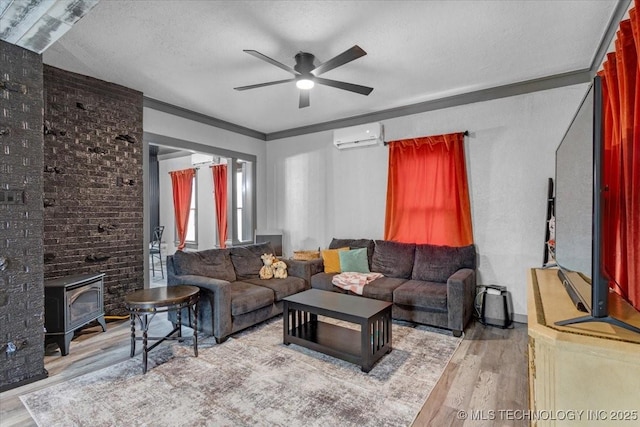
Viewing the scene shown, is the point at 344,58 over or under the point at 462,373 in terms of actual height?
over

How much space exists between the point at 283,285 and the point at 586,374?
9.58 feet

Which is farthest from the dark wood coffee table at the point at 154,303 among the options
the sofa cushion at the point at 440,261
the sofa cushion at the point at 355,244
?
the sofa cushion at the point at 440,261

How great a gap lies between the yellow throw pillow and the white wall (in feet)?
1.96

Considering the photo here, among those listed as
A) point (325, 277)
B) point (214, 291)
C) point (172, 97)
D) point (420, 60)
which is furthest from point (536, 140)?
point (172, 97)

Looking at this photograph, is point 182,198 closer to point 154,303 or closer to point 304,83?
point 154,303

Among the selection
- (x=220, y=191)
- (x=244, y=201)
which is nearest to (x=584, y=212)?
(x=244, y=201)

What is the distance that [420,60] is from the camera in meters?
3.04

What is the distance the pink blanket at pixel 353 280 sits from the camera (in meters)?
3.72

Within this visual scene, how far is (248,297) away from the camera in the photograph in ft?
10.7

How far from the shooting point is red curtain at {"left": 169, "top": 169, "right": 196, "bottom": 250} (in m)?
7.05

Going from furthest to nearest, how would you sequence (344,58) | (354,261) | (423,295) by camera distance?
1. (354,261)
2. (423,295)
3. (344,58)

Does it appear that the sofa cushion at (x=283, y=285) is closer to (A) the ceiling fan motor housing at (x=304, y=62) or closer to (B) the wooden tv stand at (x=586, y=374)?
(A) the ceiling fan motor housing at (x=304, y=62)

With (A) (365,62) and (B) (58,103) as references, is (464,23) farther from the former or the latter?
(B) (58,103)

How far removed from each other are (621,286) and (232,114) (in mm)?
4648
